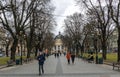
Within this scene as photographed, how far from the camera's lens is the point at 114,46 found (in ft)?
618

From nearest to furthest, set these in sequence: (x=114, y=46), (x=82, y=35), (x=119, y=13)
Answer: (x=119, y=13), (x=82, y=35), (x=114, y=46)

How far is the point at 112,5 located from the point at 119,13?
2363 millimetres

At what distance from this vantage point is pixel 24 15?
57281 millimetres

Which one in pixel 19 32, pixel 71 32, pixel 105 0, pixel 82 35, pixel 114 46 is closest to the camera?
pixel 105 0

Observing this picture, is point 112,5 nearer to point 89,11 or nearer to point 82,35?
point 89,11

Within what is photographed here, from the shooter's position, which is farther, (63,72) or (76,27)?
(76,27)

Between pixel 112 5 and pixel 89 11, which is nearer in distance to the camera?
pixel 112 5

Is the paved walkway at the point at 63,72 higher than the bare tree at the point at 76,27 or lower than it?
lower

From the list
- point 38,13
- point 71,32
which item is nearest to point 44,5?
point 38,13

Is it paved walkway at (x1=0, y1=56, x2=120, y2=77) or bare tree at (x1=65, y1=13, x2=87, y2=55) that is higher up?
bare tree at (x1=65, y1=13, x2=87, y2=55)

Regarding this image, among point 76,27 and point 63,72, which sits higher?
point 76,27

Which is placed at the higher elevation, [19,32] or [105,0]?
[105,0]

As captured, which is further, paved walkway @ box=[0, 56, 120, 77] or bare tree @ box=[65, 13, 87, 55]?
bare tree @ box=[65, 13, 87, 55]

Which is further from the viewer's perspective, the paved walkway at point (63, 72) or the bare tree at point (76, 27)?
the bare tree at point (76, 27)
